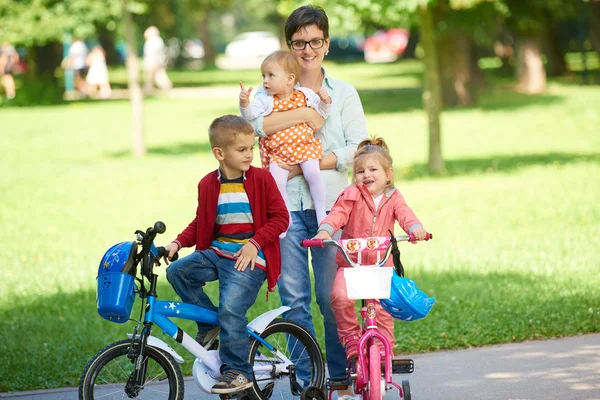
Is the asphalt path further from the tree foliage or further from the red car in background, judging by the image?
the red car in background

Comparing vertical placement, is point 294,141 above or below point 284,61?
below

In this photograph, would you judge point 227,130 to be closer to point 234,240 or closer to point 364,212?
point 234,240

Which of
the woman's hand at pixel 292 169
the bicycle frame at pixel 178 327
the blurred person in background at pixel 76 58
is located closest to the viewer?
the bicycle frame at pixel 178 327

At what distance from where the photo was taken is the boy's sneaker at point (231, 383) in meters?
4.93

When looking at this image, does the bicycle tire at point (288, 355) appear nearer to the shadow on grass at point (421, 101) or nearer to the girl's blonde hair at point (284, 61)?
the girl's blonde hair at point (284, 61)

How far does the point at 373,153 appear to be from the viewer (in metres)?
5.12

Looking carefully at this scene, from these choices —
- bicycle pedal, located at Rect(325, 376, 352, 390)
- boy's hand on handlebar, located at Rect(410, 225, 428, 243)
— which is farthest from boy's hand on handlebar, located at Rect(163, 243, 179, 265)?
boy's hand on handlebar, located at Rect(410, 225, 428, 243)

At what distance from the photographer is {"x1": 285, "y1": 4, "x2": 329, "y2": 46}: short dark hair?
17.3 ft

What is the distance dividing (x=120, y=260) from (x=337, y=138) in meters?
1.44

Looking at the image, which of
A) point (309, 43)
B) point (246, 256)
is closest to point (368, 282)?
point (246, 256)

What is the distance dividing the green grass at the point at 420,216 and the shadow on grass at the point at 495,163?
3cm

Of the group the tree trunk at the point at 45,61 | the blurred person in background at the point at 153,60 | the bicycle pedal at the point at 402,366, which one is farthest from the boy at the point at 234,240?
the tree trunk at the point at 45,61

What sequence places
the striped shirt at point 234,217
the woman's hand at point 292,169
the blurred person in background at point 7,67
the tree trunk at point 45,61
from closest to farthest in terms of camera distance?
the striped shirt at point 234,217
the woman's hand at point 292,169
the blurred person in background at point 7,67
the tree trunk at point 45,61

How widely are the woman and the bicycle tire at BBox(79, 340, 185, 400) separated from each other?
2.67 feet
